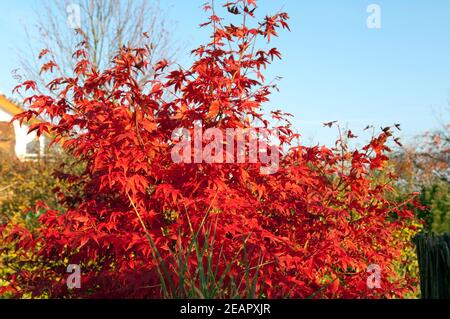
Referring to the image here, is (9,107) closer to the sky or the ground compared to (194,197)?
closer to the sky

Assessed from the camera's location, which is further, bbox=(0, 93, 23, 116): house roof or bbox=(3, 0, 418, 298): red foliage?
bbox=(0, 93, 23, 116): house roof

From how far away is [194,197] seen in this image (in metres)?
3.93

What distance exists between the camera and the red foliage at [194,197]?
149 inches

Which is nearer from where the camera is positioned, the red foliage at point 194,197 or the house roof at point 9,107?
the red foliage at point 194,197

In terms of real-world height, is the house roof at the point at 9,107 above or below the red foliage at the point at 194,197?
above

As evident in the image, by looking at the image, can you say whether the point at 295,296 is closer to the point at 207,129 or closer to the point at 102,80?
the point at 207,129

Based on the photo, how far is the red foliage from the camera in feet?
12.4

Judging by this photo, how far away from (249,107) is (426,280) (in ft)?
5.87

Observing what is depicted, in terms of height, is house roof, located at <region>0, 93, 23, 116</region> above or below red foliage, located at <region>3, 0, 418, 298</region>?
above

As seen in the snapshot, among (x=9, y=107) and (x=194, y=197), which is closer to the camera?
(x=194, y=197)
